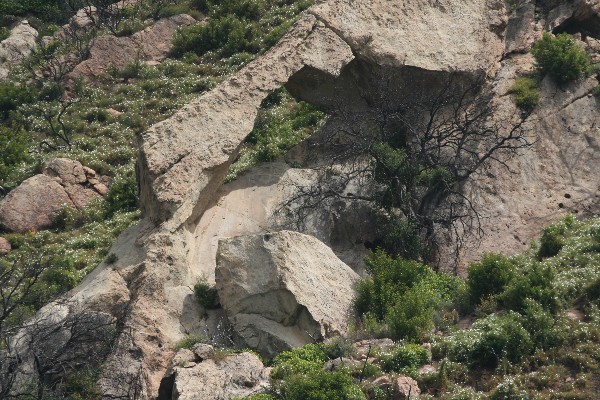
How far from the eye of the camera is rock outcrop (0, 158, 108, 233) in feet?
97.3

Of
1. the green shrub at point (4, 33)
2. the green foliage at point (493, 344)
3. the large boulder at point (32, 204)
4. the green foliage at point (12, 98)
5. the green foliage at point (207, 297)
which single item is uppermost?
the green foliage at point (493, 344)

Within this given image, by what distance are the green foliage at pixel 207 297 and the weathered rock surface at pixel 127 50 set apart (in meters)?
16.9

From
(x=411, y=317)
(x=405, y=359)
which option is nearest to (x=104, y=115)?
(x=411, y=317)

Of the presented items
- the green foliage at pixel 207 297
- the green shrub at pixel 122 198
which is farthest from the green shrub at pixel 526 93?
the green shrub at pixel 122 198

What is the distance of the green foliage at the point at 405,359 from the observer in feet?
65.0

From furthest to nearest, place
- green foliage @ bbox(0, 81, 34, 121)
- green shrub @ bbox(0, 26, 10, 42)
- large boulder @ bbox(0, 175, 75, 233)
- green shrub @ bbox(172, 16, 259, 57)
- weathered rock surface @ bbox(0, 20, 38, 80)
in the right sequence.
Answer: green shrub @ bbox(0, 26, 10, 42)
weathered rock surface @ bbox(0, 20, 38, 80)
green shrub @ bbox(172, 16, 259, 57)
green foliage @ bbox(0, 81, 34, 121)
large boulder @ bbox(0, 175, 75, 233)

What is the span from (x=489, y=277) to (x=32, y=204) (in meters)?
12.7

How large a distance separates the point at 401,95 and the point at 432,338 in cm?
797

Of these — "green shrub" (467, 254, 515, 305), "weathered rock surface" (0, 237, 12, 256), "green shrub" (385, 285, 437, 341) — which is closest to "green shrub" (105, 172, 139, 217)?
"weathered rock surface" (0, 237, 12, 256)

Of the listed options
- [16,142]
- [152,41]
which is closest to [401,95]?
[16,142]

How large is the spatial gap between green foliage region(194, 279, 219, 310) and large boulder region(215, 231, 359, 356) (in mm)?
623

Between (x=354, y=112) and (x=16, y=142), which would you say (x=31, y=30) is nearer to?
(x=16, y=142)

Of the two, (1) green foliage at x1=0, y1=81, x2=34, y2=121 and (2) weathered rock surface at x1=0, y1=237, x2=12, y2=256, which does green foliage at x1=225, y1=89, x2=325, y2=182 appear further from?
(1) green foliage at x1=0, y1=81, x2=34, y2=121

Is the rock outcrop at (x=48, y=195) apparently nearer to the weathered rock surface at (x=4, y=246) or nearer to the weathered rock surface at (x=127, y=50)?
the weathered rock surface at (x=4, y=246)
